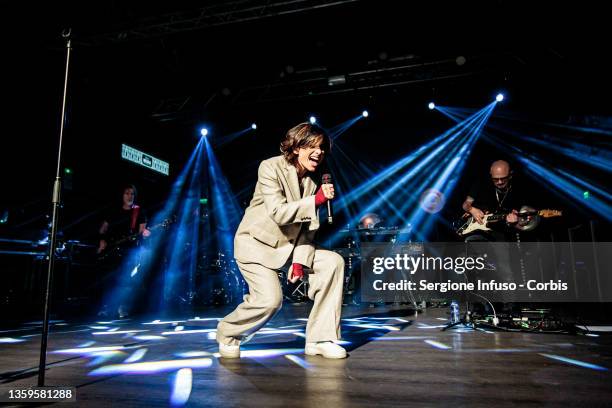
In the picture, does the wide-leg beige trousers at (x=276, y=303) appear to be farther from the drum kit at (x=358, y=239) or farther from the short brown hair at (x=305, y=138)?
the drum kit at (x=358, y=239)

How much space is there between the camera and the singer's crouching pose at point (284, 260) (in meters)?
2.17

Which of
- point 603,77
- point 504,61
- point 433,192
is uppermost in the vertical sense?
point 504,61


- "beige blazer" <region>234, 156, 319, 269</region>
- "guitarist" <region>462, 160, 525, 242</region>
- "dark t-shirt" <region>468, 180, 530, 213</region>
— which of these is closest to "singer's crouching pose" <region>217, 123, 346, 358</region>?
"beige blazer" <region>234, 156, 319, 269</region>

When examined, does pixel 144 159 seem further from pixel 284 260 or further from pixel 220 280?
pixel 284 260

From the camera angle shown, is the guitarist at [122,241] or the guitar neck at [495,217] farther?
the guitarist at [122,241]

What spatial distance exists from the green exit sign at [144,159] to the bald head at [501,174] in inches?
283

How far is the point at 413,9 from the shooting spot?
5859 millimetres

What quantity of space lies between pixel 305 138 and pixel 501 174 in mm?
2625

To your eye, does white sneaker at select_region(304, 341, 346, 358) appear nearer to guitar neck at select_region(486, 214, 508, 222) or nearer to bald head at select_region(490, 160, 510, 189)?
guitar neck at select_region(486, 214, 508, 222)

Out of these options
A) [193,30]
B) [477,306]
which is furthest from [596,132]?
[193,30]

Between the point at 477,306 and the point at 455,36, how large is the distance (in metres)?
4.76

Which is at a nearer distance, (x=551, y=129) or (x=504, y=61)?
(x=504, y=61)

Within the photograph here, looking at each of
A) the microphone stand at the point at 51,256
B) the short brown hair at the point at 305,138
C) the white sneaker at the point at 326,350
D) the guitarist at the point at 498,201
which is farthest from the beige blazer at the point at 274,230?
the guitarist at the point at 498,201

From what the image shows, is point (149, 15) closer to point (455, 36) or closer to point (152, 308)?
point (152, 308)
